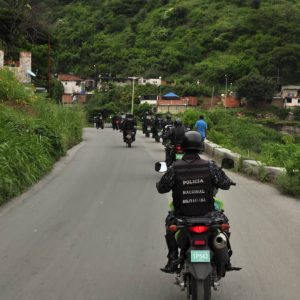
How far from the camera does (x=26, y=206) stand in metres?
9.98

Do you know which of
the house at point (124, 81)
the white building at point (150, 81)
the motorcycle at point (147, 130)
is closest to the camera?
the motorcycle at point (147, 130)

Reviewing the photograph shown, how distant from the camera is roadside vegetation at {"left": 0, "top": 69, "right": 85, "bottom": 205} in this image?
10.9m

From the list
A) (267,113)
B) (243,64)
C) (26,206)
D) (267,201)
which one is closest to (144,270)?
(26,206)

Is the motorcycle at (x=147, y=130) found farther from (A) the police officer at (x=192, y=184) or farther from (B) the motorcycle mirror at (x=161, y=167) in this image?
(A) the police officer at (x=192, y=184)

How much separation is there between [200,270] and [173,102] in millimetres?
83315

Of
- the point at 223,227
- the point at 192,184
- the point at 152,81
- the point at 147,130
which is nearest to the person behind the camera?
the point at 223,227

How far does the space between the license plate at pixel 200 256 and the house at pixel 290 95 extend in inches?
3664

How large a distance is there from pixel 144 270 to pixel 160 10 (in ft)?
464

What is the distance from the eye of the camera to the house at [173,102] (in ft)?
281

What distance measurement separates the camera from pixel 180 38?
5030 inches

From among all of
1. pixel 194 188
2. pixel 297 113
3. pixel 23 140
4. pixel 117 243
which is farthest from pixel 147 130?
pixel 297 113

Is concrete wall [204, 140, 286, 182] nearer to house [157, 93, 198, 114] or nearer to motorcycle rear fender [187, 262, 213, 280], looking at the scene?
motorcycle rear fender [187, 262, 213, 280]

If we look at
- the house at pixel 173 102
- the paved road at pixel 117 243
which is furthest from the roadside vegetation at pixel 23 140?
the house at pixel 173 102

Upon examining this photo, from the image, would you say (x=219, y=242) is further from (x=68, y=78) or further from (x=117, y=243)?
(x=68, y=78)
